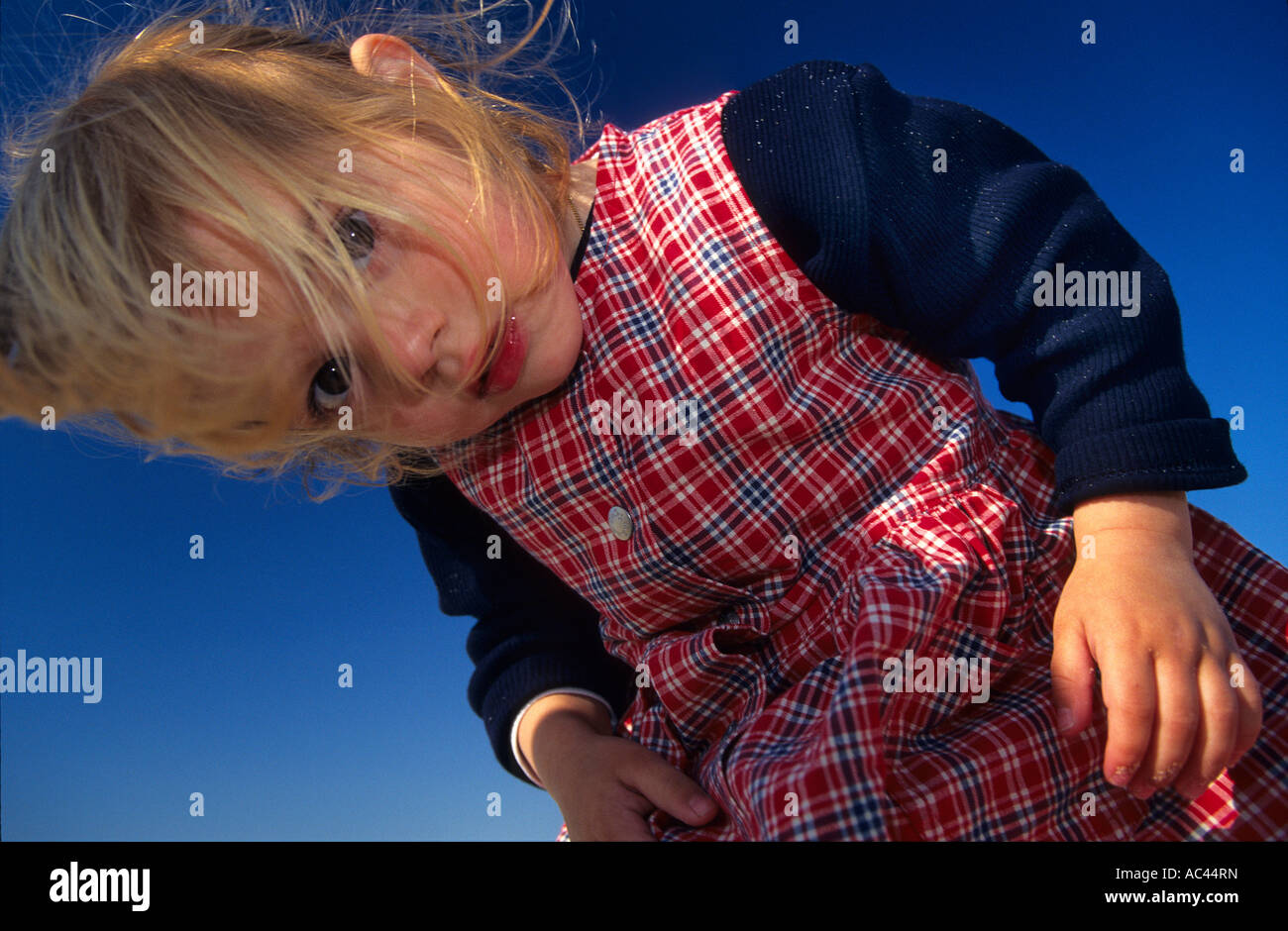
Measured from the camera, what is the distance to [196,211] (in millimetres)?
634

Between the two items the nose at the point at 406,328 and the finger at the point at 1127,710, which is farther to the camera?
the nose at the point at 406,328

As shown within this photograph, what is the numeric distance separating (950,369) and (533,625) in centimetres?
47

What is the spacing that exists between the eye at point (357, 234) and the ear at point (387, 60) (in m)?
0.17

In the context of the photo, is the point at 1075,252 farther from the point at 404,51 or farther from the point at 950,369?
the point at 404,51

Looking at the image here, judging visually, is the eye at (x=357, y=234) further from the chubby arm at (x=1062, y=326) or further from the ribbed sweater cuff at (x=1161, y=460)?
the ribbed sweater cuff at (x=1161, y=460)

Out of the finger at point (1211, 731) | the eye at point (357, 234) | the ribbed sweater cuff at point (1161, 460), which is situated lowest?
the finger at point (1211, 731)

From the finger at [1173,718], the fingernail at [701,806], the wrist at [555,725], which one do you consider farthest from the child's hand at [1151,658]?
the wrist at [555,725]

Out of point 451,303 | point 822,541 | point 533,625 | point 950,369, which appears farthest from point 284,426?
point 950,369

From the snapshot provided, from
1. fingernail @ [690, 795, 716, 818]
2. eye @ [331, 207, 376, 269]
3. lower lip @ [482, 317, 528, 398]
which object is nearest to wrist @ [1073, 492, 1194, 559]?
fingernail @ [690, 795, 716, 818]

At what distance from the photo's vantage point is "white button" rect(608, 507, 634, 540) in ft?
2.38

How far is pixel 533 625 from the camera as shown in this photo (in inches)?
34.9

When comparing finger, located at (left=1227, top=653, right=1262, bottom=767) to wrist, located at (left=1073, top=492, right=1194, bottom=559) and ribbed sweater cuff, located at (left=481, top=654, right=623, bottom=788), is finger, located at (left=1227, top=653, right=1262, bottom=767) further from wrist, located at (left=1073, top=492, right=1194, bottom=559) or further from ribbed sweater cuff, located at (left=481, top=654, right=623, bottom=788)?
ribbed sweater cuff, located at (left=481, top=654, right=623, bottom=788)

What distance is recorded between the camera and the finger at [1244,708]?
0.54 metres
